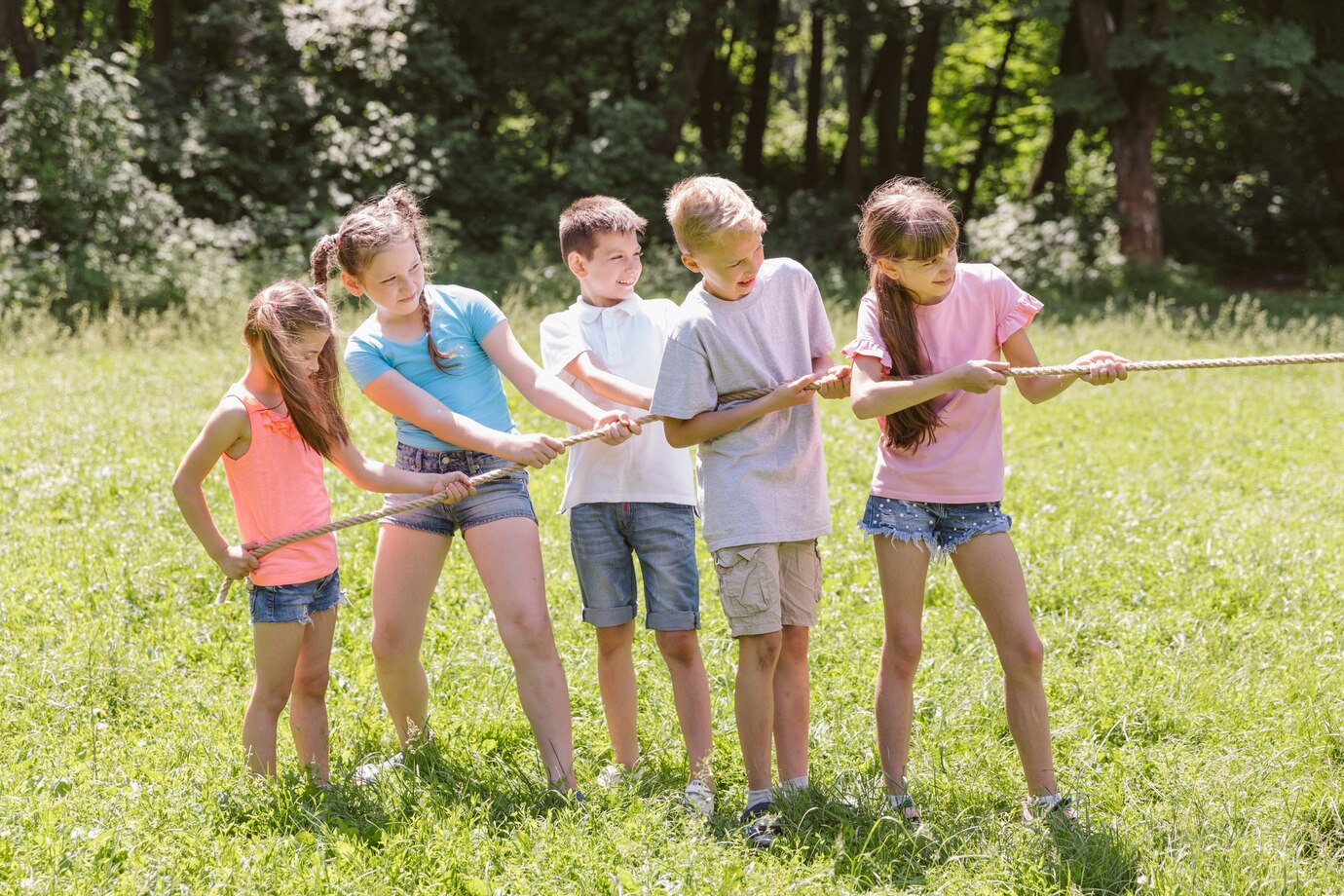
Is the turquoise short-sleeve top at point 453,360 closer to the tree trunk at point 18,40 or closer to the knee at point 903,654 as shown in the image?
the knee at point 903,654

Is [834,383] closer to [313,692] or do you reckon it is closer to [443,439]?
[443,439]

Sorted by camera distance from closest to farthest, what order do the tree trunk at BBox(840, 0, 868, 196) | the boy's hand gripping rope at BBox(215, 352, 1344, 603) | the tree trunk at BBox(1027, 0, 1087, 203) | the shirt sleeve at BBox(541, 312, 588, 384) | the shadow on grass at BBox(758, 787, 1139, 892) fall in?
the shadow on grass at BBox(758, 787, 1139, 892), the boy's hand gripping rope at BBox(215, 352, 1344, 603), the shirt sleeve at BBox(541, 312, 588, 384), the tree trunk at BBox(840, 0, 868, 196), the tree trunk at BBox(1027, 0, 1087, 203)

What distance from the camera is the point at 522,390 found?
4.07m

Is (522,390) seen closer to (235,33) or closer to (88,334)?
(88,334)

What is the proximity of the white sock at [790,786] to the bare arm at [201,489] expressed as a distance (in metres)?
1.79

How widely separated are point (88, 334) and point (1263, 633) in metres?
11.9

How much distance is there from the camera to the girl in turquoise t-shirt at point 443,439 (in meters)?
3.86

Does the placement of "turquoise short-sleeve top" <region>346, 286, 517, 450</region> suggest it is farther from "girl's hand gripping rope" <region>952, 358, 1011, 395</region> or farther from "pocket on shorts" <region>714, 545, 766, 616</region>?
"girl's hand gripping rope" <region>952, 358, 1011, 395</region>

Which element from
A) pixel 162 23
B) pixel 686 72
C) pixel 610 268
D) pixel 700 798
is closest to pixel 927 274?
pixel 610 268

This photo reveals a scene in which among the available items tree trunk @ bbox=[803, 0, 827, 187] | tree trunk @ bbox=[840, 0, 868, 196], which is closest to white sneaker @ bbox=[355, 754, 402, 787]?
tree trunk @ bbox=[840, 0, 868, 196]

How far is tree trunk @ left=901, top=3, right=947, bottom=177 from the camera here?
2508 centimetres

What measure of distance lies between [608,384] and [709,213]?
696mm

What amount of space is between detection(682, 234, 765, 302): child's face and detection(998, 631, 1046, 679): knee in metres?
1.35

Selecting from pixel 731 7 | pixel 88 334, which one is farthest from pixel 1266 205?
pixel 88 334
